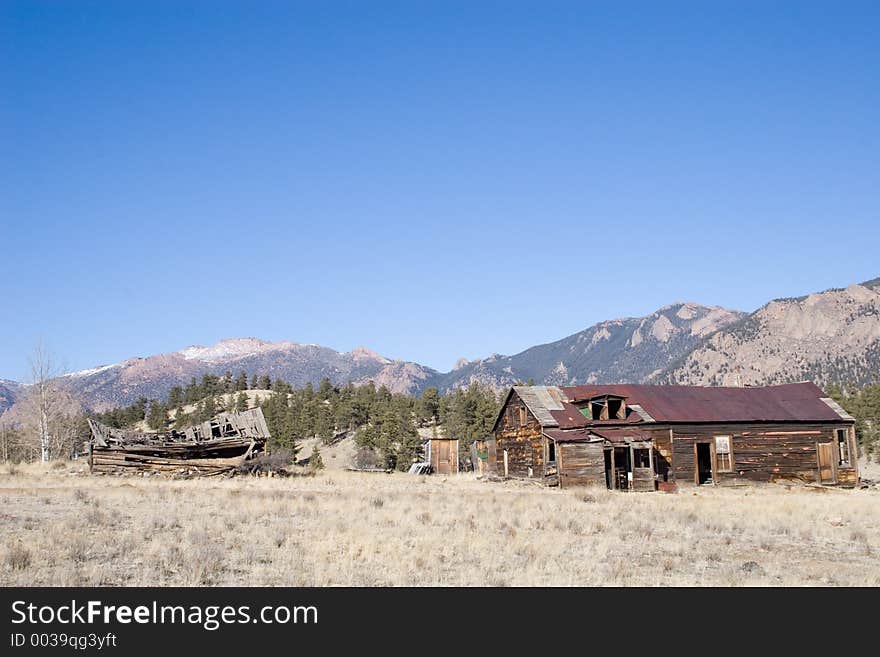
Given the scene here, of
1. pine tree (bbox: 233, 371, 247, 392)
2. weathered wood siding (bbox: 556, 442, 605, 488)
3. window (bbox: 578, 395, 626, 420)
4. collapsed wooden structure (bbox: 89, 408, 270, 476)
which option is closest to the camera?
weathered wood siding (bbox: 556, 442, 605, 488)

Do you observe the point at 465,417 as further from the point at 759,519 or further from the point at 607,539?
the point at 607,539

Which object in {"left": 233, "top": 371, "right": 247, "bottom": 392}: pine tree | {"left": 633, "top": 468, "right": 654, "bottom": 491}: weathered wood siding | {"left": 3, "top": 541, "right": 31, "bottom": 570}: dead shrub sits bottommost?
{"left": 633, "top": 468, "right": 654, "bottom": 491}: weathered wood siding

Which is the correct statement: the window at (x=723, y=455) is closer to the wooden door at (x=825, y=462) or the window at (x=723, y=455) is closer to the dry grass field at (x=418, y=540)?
the wooden door at (x=825, y=462)

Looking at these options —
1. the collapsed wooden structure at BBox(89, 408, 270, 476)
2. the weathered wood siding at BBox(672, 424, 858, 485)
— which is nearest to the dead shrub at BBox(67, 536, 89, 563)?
the collapsed wooden structure at BBox(89, 408, 270, 476)

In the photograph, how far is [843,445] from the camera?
39844 mm

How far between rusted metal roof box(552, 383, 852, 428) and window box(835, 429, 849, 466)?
30.3 inches

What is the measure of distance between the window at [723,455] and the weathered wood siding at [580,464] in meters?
6.59

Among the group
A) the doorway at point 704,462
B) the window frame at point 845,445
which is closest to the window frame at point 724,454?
the doorway at point 704,462

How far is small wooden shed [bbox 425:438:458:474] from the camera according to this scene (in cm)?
5314

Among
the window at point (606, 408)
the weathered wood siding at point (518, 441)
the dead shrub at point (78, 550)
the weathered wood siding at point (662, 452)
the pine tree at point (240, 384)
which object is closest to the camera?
the dead shrub at point (78, 550)

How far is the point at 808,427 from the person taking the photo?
129ft

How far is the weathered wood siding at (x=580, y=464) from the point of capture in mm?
35812

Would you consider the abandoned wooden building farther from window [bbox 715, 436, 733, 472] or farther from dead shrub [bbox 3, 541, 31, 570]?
dead shrub [bbox 3, 541, 31, 570]
